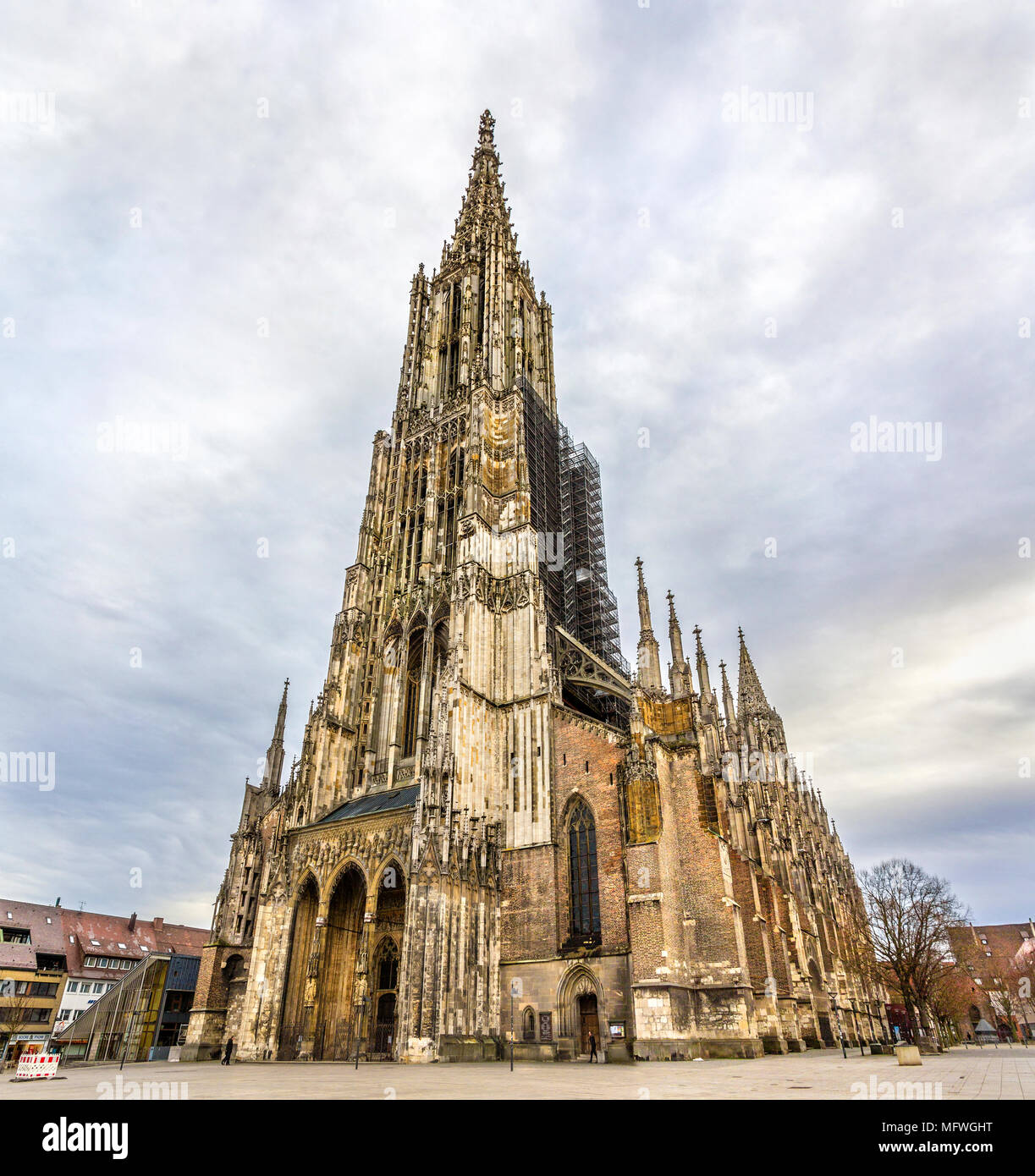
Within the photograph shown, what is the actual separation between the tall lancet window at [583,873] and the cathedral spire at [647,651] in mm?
5867


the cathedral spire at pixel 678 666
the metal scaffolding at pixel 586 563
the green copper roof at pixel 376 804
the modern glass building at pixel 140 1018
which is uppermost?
the metal scaffolding at pixel 586 563

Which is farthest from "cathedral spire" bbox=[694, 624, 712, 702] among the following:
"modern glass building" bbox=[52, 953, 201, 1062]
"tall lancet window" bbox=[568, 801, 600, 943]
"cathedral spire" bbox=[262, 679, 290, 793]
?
"modern glass building" bbox=[52, 953, 201, 1062]

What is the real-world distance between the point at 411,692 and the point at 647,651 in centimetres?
1375

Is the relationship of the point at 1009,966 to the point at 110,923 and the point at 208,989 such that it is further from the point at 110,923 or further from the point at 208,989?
the point at 110,923

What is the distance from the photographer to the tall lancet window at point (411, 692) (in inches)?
1436

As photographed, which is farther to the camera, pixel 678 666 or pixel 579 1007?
pixel 678 666

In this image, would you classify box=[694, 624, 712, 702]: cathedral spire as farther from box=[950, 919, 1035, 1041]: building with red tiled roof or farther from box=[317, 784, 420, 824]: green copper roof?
box=[950, 919, 1035, 1041]: building with red tiled roof

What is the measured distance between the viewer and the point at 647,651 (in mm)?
30422

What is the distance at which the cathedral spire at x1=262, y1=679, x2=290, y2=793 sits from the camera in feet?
137

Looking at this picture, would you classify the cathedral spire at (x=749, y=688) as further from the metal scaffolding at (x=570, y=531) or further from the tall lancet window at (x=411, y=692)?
the tall lancet window at (x=411, y=692)

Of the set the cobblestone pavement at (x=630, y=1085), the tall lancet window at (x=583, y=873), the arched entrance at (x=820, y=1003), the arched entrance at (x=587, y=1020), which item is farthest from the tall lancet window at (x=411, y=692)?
the arched entrance at (x=820, y=1003)

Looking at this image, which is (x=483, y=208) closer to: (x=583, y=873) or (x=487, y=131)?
(x=487, y=131)

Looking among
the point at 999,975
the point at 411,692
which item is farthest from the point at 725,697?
the point at 999,975
